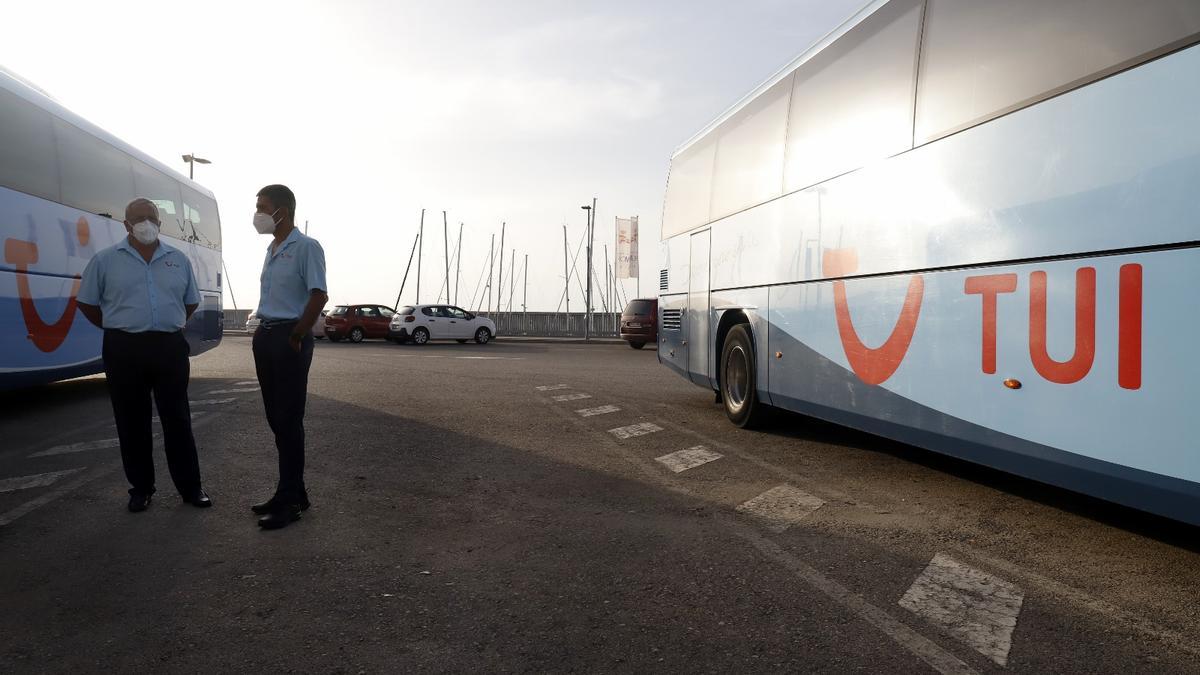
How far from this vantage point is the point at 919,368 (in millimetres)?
5547

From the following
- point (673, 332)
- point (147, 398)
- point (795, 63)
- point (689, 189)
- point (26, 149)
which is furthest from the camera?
point (673, 332)

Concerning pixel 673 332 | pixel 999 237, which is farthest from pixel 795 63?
pixel 673 332

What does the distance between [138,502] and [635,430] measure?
493cm

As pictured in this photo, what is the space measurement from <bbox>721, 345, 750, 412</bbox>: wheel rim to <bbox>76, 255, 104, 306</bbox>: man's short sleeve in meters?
5.77

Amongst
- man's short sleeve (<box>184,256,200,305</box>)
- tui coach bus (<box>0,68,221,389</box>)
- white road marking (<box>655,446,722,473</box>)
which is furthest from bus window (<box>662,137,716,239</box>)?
man's short sleeve (<box>184,256,200,305</box>)

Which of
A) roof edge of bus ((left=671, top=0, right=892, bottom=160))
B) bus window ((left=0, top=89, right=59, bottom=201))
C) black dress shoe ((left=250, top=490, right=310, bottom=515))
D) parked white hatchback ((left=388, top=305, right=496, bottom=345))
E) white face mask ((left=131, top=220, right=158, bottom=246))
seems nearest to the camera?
black dress shoe ((left=250, top=490, right=310, bottom=515))

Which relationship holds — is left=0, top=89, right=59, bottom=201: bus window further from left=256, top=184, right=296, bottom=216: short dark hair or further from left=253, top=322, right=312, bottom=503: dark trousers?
left=253, top=322, right=312, bottom=503: dark trousers

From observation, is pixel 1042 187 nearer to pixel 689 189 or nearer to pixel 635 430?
pixel 635 430

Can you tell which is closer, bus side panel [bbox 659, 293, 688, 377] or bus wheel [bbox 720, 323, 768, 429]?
bus wheel [bbox 720, 323, 768, 429]

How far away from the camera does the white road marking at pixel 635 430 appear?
8633 mm

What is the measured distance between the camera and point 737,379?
9.09m

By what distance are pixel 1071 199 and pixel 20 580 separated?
5364 mm

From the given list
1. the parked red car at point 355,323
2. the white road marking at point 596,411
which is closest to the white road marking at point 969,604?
the white road marking at point 596,411

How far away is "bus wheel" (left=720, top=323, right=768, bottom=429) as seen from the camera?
28.2 feet
